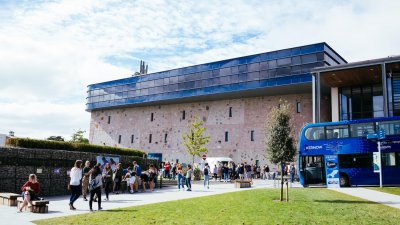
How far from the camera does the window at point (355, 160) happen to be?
20250mm

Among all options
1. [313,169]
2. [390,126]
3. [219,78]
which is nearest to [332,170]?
[313,169]

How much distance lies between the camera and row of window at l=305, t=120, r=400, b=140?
19.9m

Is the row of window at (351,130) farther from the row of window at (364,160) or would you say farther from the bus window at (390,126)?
the row of window at (364,160)

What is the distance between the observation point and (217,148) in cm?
4462

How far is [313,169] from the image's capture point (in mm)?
21688

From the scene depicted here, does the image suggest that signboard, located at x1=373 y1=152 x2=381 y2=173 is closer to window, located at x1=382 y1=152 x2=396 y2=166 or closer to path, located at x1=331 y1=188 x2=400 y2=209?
window, located at x1=382 y1=152 x2=396 y2=166

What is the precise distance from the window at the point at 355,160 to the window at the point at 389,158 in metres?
0.69

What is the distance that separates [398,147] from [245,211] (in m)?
12.7

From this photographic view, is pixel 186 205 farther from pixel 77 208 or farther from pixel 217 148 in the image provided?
pixel 217 148

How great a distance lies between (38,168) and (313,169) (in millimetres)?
15342

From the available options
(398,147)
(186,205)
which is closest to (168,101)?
(398,147)

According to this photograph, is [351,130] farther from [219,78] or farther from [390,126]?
[219,78]

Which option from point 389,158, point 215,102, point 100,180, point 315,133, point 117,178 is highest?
point 215,102

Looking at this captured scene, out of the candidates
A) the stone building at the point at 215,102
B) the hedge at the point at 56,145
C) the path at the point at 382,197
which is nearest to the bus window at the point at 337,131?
the path at the point at 382,197
